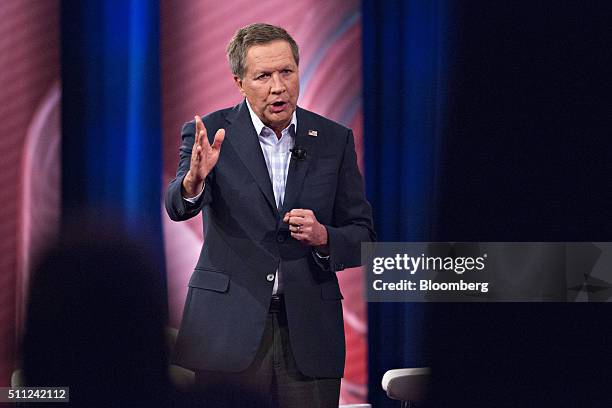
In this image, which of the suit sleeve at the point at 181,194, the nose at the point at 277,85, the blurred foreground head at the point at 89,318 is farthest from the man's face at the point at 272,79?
the blurred foreground head at the point at 89,318

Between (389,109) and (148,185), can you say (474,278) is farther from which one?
(148,185)

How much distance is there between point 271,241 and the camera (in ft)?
7.91

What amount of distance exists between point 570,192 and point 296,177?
1253 millimetres

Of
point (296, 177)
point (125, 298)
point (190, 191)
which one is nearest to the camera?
point (190, 191)

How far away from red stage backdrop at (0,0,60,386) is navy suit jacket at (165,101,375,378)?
2.80 feet

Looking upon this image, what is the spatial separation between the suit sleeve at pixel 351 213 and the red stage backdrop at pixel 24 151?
3.65ft

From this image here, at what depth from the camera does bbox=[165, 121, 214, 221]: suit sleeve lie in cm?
220

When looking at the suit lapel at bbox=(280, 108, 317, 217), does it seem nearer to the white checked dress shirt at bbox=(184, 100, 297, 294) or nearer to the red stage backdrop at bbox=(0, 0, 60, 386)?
the white checked dress shirt at bbox=(184, 100, 297, 294)

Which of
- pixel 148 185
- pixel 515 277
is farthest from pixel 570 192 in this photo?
pixel 148 185

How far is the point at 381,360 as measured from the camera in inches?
124

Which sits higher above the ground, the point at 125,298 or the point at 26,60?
the point at 26,60

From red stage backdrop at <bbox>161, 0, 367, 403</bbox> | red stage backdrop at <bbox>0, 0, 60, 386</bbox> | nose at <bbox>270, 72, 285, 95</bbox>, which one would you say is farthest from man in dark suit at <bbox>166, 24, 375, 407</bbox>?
red stage backdrop at <bbox>0, 0, 60, 386</bbox>

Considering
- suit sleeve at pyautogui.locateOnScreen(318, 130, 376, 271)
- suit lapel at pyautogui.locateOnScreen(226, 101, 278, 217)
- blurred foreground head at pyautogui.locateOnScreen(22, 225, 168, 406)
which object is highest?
suit lapel at pyautogui.locateOnScreen(226, 101, 278, 217)

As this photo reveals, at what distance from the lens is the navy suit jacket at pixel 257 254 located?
7.61ft
